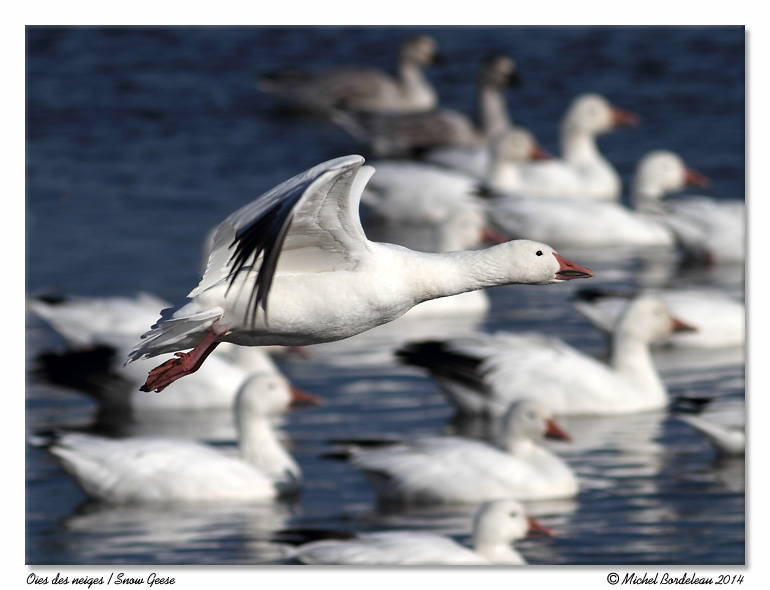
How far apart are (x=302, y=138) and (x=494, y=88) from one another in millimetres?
3183

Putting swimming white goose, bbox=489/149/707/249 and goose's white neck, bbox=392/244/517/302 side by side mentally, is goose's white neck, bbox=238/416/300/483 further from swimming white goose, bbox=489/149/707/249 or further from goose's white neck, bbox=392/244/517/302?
swimming white goose, bbox=489/149/707/249

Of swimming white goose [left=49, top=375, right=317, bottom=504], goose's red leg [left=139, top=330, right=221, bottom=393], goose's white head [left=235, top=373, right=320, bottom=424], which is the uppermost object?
goose's red leg [left=139, top=330, right=221, bottom=393]

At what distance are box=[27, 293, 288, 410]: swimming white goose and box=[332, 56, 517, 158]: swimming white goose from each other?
8658 millimetres

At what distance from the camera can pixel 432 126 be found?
22.0 metres

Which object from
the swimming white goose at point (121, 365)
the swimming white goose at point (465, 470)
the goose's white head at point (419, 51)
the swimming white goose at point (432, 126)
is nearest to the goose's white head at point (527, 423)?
the swimming white goose at point (465, 470)

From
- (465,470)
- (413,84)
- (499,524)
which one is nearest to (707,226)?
(465,470)

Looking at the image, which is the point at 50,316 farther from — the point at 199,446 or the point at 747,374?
the point at 747,374

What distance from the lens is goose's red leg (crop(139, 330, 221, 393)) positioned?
5.55 m

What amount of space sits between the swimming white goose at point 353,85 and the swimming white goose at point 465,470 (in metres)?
12.8

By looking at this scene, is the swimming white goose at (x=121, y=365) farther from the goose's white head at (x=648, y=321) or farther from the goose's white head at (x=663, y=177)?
the goose's white head at (x=663, y=177)

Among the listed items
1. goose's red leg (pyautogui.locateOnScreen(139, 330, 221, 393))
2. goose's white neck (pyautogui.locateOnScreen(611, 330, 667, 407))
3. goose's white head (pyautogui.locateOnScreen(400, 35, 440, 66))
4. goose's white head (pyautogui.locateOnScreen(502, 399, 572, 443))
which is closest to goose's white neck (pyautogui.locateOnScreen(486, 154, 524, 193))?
goose's white head (pyautogui.locateOnScreen(400, 35, 440, 66))

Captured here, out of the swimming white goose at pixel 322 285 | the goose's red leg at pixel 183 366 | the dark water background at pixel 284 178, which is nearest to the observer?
the swimming white goose at pixel 322 285

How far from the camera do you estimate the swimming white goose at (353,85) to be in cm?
2367

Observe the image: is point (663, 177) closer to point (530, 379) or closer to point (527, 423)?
point (530, 379)
